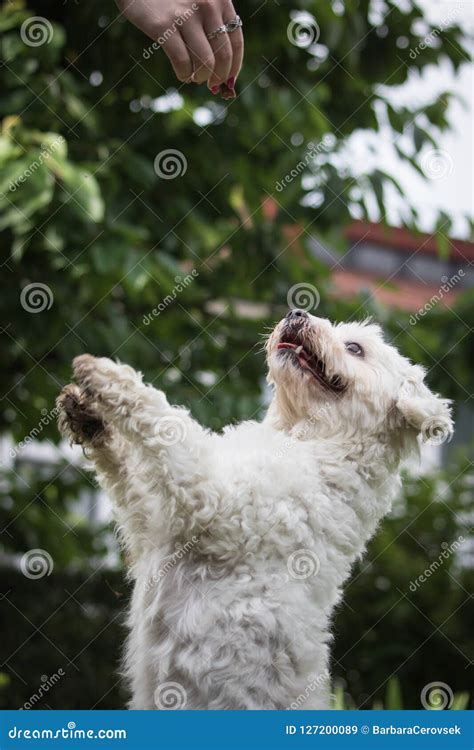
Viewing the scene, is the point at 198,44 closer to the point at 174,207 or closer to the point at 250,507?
the point at 250,507

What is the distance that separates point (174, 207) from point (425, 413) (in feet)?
11.0

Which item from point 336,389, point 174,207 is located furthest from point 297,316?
point 174,207

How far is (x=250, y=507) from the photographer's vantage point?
10.4 feet

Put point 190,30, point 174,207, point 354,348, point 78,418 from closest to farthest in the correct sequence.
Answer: point 190,30, point 78,418, point 354,348, point 174,207

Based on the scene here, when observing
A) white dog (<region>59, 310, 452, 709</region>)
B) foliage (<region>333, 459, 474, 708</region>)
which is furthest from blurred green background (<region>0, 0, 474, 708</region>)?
foliage (<region>333, 459, 474, 708</region>)

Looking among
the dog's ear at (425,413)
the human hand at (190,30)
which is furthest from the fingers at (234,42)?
the dog's ear at (425,413)

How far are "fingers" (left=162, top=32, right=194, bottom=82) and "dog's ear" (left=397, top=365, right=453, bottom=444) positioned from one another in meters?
1.35

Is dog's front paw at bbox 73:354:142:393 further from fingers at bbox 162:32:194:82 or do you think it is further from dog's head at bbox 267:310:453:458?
fingers at bbox 162:32:194:82

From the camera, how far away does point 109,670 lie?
30.8 feet

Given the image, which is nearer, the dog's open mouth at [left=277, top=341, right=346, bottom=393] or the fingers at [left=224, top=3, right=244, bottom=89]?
the fingers at [left=224, top=3, right=244, bottom=89]

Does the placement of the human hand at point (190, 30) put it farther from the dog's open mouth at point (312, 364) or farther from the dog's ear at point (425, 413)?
the dog's ear at point (425, 413)

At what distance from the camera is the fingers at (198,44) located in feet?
9.41

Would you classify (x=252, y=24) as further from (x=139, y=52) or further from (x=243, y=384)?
(x=243, y=384)

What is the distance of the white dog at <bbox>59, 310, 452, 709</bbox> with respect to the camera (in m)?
3.04
